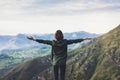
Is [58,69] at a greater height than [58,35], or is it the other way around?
[58,35]

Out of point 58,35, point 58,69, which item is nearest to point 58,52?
point 58,35

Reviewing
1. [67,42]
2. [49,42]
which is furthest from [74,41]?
[49,42]

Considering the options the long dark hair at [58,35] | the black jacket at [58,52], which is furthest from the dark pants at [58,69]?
the long dark hair at [58,35]

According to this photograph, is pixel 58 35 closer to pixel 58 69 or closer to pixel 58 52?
pixel 58 52

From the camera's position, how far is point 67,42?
19234mm

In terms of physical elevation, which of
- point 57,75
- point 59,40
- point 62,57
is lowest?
point 57,75

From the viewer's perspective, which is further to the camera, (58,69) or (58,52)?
(58,69)

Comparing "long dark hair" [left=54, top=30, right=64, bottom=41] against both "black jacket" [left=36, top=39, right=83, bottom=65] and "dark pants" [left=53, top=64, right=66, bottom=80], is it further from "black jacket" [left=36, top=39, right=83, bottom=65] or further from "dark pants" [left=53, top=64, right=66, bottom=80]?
"dark pants" [left=53, top=64, right=66, bottom=80]

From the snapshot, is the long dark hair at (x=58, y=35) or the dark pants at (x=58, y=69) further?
the dark pants at (x=58, y=69)

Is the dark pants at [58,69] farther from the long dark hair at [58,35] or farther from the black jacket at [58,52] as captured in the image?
the long dark hair at [58,35]

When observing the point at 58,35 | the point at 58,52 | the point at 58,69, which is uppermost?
the point at 58,35

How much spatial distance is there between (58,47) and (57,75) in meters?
2.20

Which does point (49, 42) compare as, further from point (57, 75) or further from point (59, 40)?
point (57, 75)

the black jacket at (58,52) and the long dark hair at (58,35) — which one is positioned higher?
the long dark hair at (58,35)
